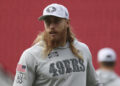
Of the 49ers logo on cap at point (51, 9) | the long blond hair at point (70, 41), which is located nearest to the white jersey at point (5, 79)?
the long blond hair at point (70, 41)

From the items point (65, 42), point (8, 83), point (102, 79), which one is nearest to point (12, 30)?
point (8, 83)

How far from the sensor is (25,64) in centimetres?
356

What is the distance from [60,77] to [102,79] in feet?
3.40

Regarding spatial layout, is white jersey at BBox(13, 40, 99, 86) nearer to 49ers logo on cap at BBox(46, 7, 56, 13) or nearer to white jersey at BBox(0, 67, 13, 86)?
49ers logo on cap at BBox(46, 7, 56, 13)

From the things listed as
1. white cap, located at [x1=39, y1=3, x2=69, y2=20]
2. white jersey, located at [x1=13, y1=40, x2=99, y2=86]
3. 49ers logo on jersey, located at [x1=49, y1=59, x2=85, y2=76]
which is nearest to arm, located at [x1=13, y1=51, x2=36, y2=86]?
white jersey, located at [x1=13, y1=40, x2=99, y2=86]

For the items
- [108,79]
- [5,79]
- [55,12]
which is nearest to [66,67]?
[55,12]

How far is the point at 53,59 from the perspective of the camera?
12.0 feet

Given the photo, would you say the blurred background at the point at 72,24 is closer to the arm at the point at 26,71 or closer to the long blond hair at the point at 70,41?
the long blond hair at the point at 70,41

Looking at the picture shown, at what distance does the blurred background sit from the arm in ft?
15.8

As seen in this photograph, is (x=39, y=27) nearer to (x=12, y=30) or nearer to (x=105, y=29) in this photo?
(x=12, y=30)

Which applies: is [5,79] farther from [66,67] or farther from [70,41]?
[66,67]

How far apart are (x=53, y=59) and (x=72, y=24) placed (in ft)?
17.6

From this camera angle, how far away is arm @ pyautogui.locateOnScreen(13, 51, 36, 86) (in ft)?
11.7

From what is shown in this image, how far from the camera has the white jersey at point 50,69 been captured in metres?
3.58
